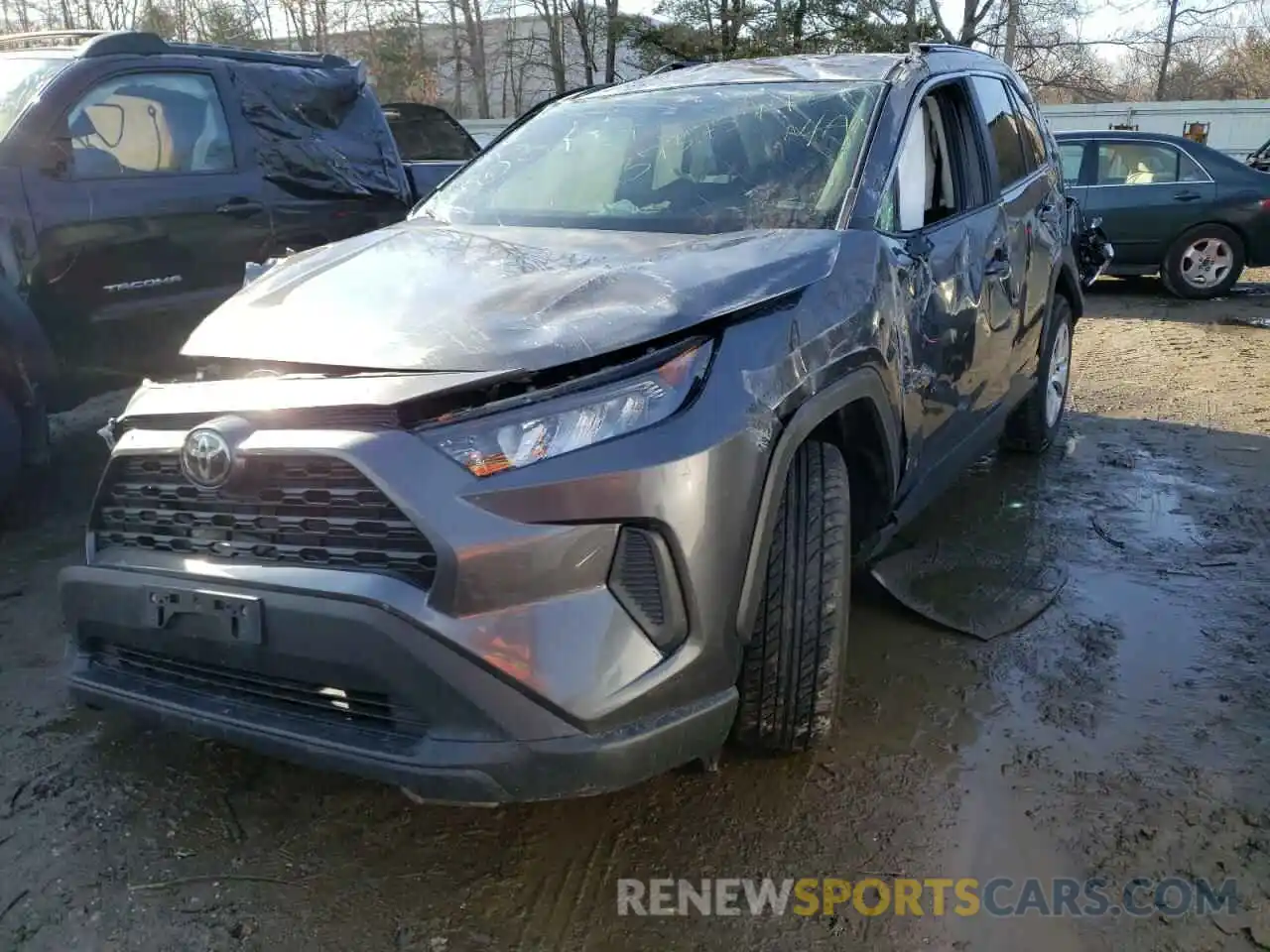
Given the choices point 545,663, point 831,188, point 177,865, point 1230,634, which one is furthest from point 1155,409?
point 177,865

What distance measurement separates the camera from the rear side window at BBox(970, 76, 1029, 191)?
13.7 feet

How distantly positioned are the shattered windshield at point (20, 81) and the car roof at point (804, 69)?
2.49m

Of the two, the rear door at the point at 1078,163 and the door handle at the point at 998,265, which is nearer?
the door handle at the point at 998,265

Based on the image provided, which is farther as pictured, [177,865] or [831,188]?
[831,188]

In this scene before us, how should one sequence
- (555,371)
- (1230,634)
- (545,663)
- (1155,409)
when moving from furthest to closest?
(1155,409), (1230,634), (555,371), (545,663)

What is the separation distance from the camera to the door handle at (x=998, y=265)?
3.79 meters

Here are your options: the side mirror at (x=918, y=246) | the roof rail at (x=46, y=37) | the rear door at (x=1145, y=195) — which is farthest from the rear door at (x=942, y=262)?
the rear door at (x=1145, y=195)

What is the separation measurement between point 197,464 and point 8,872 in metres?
1.07

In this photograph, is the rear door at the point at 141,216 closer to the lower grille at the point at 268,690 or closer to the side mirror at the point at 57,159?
the side mirror at the point at 57,159

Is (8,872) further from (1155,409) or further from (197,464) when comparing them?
(1155,409)

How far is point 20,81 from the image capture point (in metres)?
4.64

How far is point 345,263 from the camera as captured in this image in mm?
2863

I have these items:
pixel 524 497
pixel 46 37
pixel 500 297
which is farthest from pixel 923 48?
pixel 46 37

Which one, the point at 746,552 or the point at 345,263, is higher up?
the point at 345,263
